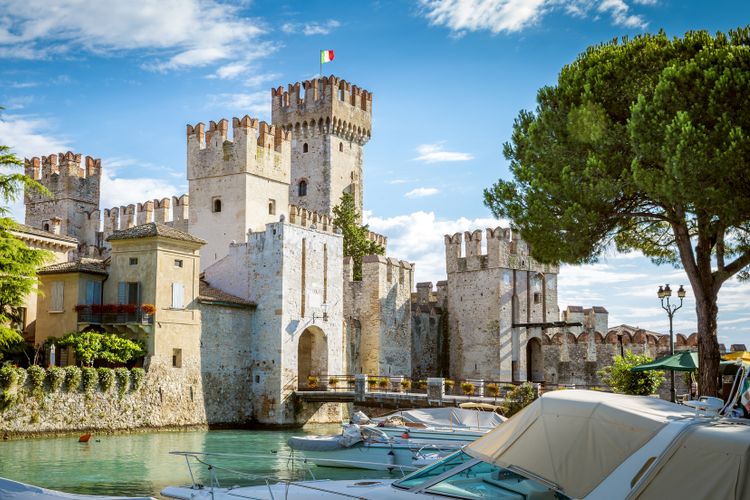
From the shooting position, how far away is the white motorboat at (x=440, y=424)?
67.5 feet

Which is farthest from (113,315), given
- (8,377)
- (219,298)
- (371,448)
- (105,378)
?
(371,448)

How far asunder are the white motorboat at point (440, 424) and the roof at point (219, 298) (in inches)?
543

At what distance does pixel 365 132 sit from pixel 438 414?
4042 cm

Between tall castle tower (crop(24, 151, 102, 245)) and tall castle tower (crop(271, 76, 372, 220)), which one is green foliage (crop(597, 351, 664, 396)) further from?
tall castle tower (crop(24, 151, 102, 245))

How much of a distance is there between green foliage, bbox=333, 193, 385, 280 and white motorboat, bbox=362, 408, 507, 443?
24.4 meters

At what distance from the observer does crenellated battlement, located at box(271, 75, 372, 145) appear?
57531 mm

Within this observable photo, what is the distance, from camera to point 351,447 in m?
21.0

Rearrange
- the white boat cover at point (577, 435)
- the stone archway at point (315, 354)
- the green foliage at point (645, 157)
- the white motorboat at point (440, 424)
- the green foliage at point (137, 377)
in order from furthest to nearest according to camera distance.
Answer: the stone archway at point (315, 354) < the green foliage at point (137, 377) < the white motorboat at point (440, 424) < the green foliage at point (645, 157) < the white boat cover at point (577, 435)

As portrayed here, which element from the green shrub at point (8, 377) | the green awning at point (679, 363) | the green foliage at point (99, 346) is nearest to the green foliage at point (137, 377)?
the green foliage at point (99, 346)

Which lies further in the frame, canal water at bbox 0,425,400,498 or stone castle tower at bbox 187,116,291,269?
stone castle tower at bbox 187,116,291,269

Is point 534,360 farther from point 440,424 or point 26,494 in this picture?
point 26,494

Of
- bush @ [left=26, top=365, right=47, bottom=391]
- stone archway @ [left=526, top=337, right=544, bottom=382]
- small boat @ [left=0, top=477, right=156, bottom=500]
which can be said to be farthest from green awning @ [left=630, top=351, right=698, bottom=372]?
stone archway @ [left=526, top=337, right=544, bottom=382]

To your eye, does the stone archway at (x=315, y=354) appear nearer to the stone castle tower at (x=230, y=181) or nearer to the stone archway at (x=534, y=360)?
the stone castle tower at (x=230, y=181)

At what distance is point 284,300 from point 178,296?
15.8 ft
